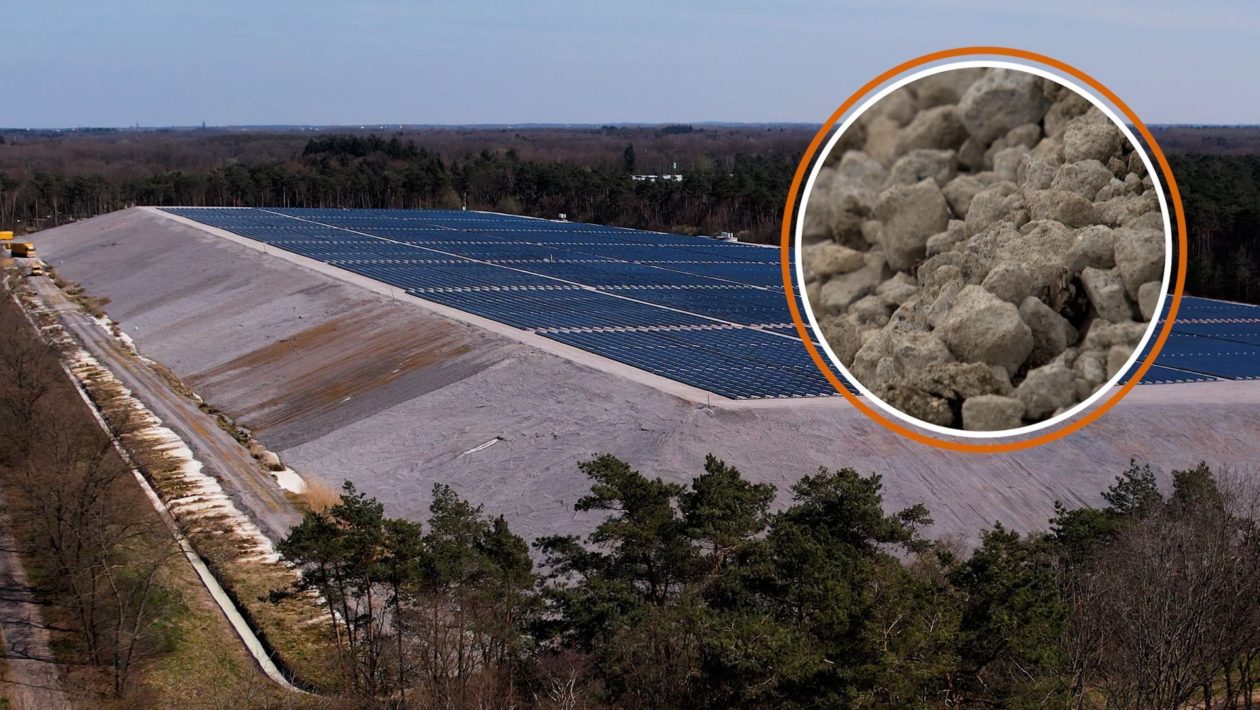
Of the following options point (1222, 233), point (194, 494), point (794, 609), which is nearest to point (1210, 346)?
point (1222, 233)

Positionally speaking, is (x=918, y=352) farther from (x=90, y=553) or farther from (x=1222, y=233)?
(x=1222, y=233)

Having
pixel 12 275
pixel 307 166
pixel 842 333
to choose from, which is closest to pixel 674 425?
pixel 842 333

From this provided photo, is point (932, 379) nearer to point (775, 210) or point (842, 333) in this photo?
point (842, 333)

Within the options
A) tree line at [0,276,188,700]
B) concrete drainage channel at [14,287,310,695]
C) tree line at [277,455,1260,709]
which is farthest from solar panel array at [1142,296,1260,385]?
tree line at [0,276,188,700]

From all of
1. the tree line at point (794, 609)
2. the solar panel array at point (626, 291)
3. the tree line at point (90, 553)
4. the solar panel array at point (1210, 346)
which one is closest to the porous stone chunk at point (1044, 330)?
the tree line at point (794, 609)

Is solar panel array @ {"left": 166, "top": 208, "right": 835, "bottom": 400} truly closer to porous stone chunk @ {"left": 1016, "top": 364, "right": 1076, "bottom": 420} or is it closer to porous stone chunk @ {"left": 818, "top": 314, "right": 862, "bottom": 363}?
porous stone chunk @ {"left": 818, "top": 314, "right": 862, "bottom": 363}

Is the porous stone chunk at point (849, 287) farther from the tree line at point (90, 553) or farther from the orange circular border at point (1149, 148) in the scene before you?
the tree line at point (90, 553)
